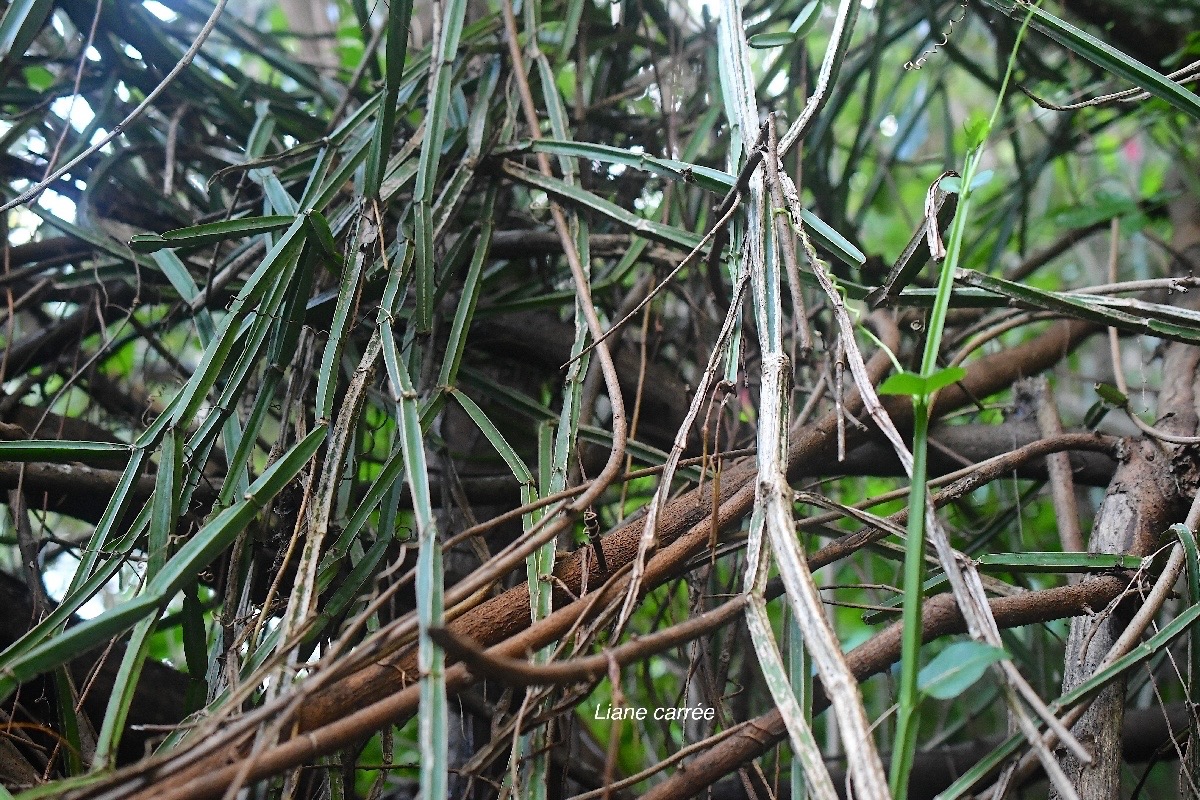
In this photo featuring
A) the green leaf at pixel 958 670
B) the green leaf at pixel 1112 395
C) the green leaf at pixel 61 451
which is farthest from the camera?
the green leaf at pixel 1112 395

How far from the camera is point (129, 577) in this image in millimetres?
766

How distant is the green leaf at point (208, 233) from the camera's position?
0.63m

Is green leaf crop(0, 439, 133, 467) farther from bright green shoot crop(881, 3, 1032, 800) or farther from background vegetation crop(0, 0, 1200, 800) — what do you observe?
bright green shoot crop(881, 3, 1032, 800)

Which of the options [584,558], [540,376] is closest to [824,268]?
[584,558]

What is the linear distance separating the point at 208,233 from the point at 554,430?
295mm

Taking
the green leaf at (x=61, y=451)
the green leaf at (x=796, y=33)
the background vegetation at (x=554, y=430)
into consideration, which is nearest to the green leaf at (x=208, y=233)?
the background vegetation at (x=554, y=430)

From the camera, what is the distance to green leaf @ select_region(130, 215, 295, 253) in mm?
630

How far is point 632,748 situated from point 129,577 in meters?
0.77

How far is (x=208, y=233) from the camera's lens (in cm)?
64

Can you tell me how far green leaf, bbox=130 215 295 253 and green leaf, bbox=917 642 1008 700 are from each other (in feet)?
1.75

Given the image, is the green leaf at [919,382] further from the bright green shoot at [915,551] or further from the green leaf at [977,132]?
the green leaf at [977,132]

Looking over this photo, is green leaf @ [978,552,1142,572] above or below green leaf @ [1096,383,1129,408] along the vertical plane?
below

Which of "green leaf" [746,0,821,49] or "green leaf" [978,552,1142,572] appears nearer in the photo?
"green leaf" [978,552,1142,572]

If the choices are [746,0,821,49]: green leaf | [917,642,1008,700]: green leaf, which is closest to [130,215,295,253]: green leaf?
[746,0,821,49]: green leaf
